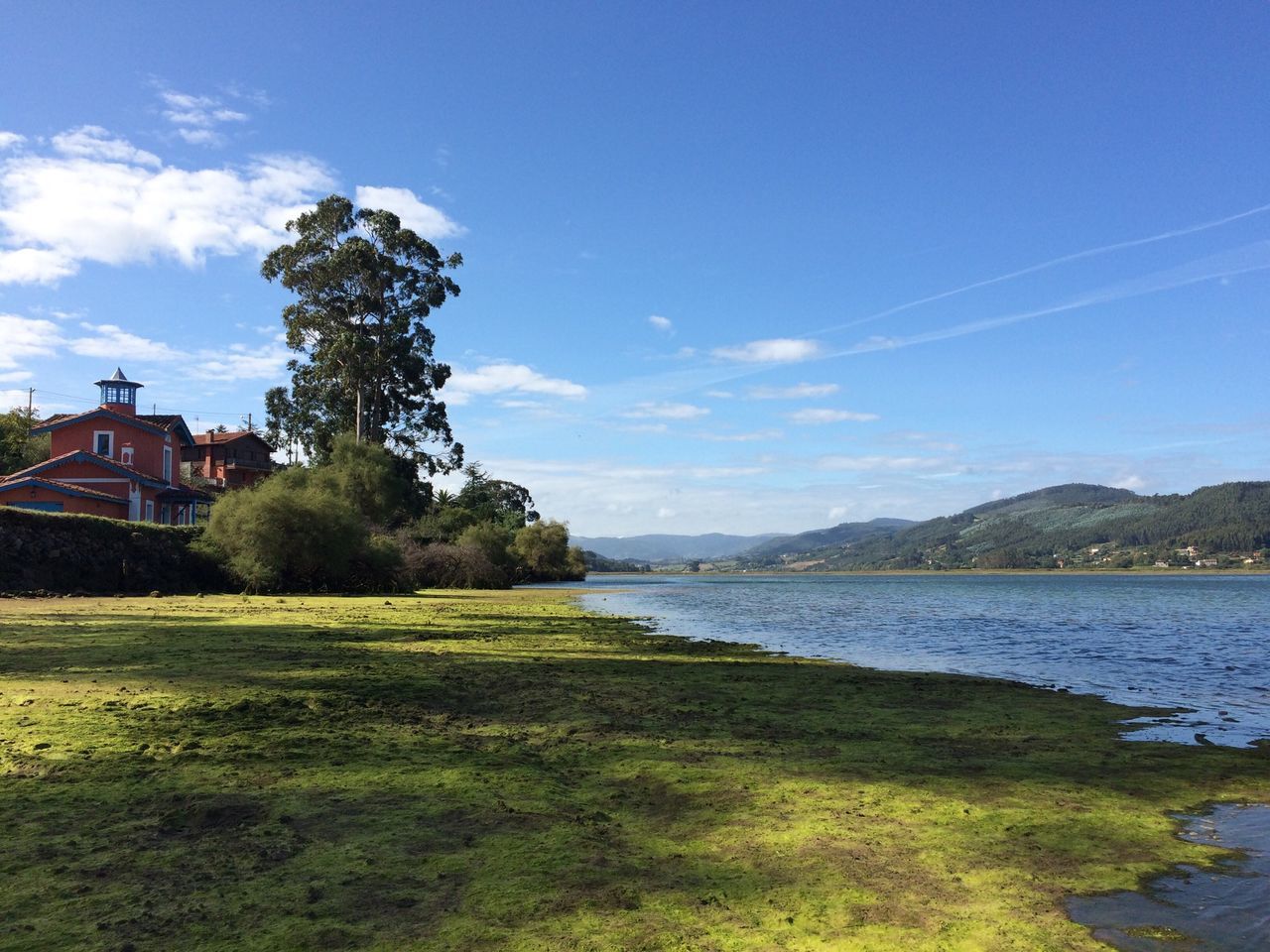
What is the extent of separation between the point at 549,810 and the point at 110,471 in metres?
50.5

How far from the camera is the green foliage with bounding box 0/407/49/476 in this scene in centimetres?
6109

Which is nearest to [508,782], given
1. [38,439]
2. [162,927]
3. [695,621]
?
[162,927]

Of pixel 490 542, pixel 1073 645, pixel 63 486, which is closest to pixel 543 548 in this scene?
pixel 490 542

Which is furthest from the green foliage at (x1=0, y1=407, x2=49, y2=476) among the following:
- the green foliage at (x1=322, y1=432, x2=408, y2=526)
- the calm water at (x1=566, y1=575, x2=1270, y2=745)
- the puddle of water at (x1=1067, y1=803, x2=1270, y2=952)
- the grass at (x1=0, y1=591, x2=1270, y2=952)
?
the puddle of water at (x1=1067, y1=803, x2=1270, y2=952)

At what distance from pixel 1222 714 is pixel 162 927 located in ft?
47.6

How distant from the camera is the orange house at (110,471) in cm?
4275

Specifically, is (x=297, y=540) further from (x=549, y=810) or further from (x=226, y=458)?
(x=226, y=458)

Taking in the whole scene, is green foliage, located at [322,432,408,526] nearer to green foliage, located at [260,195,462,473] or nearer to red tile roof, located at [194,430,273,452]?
green foliage, located at [260,195,462,473]

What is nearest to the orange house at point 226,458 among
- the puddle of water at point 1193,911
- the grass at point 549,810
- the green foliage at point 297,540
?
the green foliage at point 297,540

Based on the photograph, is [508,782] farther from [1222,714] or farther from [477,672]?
[1222,714]

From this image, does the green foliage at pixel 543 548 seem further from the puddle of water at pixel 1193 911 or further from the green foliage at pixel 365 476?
the puddle of water at pixel 1193 911

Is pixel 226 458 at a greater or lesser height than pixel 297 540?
greater

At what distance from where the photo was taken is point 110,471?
4769 centimetres

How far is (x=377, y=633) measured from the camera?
20047 millimetres
